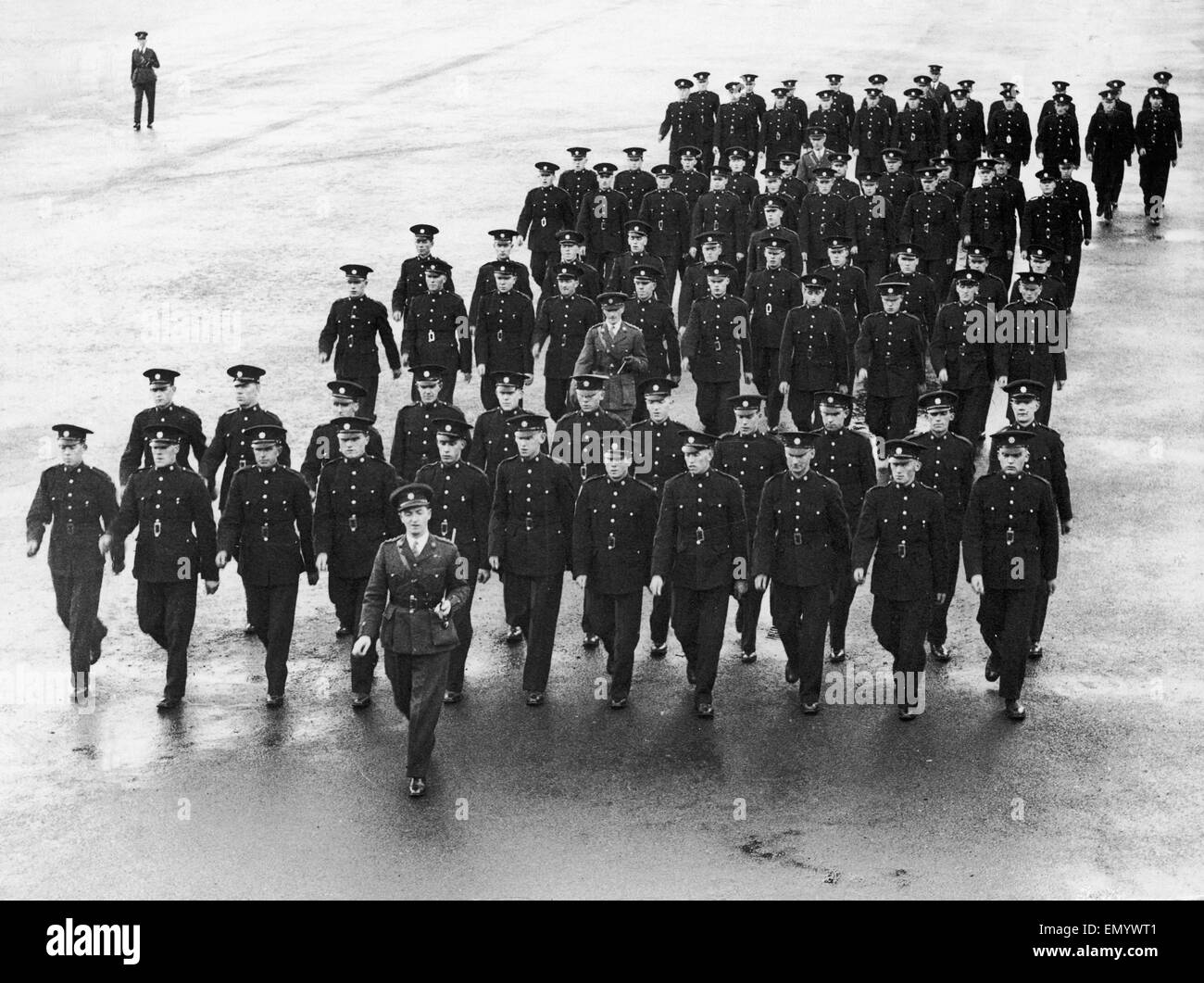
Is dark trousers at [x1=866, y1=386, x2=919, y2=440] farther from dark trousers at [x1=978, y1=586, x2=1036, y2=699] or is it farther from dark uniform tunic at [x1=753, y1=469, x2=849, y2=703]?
dark trousers at [x1=978, y1=586, x2=1036, y2=699]

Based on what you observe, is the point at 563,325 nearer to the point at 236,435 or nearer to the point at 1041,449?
the point at 236,435

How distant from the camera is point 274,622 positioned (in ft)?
34.0

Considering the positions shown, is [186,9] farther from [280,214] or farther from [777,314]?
[777,314]

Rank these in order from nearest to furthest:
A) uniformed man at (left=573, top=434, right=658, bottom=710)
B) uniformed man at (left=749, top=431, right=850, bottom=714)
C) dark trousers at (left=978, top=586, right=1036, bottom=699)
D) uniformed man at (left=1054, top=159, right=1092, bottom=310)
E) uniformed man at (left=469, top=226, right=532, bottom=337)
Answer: dark trousers at (left=978, top=586, right=1036, bottom=699) → uniformed man at (left=749, top=431, right=850, bottom=714) → uniformed man at (left=573, top=434, right=658, bottom=710) → uniformed man at (left=469, top=226, right=532, bottom=337) → uniformed man at (left=1054, top=159, right=1092, bottom=310)

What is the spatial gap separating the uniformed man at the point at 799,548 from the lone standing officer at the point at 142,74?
1999 cm

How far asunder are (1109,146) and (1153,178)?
3.65ft

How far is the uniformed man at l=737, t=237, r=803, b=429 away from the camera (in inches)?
582

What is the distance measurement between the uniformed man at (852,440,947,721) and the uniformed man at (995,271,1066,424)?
391 cm

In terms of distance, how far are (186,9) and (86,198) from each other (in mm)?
23469

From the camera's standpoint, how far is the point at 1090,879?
8.20 meters

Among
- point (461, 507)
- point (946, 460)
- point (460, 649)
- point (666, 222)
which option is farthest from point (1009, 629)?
point (666, 222)

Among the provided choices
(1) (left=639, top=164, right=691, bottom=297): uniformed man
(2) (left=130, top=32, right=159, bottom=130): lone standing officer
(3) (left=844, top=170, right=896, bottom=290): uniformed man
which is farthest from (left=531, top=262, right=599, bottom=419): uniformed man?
(2) (left=130, top=32, right=159, bottom=130): lone standing officer
